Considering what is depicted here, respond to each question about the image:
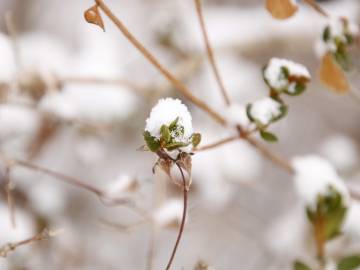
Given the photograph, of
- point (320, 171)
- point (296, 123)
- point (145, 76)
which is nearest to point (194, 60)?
point (145, 76)

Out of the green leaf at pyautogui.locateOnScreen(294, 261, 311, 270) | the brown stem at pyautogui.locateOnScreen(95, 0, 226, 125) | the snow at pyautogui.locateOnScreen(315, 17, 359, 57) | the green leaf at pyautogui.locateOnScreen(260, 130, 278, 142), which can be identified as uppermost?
the snow at pyautogui.locateOnScreen(315, 17, 359, 57)

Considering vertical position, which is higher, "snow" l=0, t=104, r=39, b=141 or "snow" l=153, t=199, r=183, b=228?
"snow" l=0, t=104, r=39, b=141

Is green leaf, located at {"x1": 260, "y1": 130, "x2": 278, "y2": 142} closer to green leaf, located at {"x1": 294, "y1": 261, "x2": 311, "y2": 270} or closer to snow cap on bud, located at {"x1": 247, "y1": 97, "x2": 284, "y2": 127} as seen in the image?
snow cap on bud, located at {"x1": 247, "y1": 97, "x2": 284, "y2": 127}

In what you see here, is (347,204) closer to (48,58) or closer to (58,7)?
(48,58)

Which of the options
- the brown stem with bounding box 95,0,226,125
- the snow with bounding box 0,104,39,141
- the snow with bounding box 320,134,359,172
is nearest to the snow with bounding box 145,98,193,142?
the brown stem with bounding box 95,0,226,125

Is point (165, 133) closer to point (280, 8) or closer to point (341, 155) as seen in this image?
point (280, 8)

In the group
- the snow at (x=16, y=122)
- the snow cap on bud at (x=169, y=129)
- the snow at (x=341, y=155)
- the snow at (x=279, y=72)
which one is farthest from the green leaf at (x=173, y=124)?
the snow at (x=341, y=155)

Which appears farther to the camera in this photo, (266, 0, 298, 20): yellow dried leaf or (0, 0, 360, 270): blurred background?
(0, 0, 360, 270): blurred background
